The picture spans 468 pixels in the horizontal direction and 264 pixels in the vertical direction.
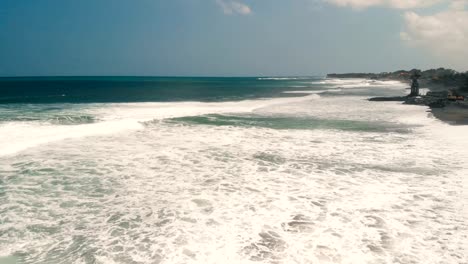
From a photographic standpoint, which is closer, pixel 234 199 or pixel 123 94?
pixel 234 199

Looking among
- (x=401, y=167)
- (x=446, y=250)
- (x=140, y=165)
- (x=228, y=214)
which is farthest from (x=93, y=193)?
(x=401, y=167)

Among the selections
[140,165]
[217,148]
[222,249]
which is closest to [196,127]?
[217,148]

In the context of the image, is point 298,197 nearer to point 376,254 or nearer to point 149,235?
point 376,254

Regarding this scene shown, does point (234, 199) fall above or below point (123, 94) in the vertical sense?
below

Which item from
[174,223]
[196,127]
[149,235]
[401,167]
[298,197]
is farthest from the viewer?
[196,127]

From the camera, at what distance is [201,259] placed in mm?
6754

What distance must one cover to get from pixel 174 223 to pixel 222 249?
71.4 inches

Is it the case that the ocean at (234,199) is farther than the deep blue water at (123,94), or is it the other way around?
the deep blue water at (123,94)

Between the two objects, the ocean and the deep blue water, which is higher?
the deep blue water

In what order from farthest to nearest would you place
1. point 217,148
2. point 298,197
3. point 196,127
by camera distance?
1. point 196,127
2. point 217,148
3. point 298,197

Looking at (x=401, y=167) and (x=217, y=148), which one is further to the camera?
(x=217, y=148)

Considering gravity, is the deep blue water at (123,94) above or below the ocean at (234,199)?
above

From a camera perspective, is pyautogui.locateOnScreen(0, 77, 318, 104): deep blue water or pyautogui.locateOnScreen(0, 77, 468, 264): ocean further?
pyautogui.locateOnScreen(0, 77, 318, 104): deep blue water

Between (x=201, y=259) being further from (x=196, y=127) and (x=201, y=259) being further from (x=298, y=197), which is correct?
(x=196, y=127)
